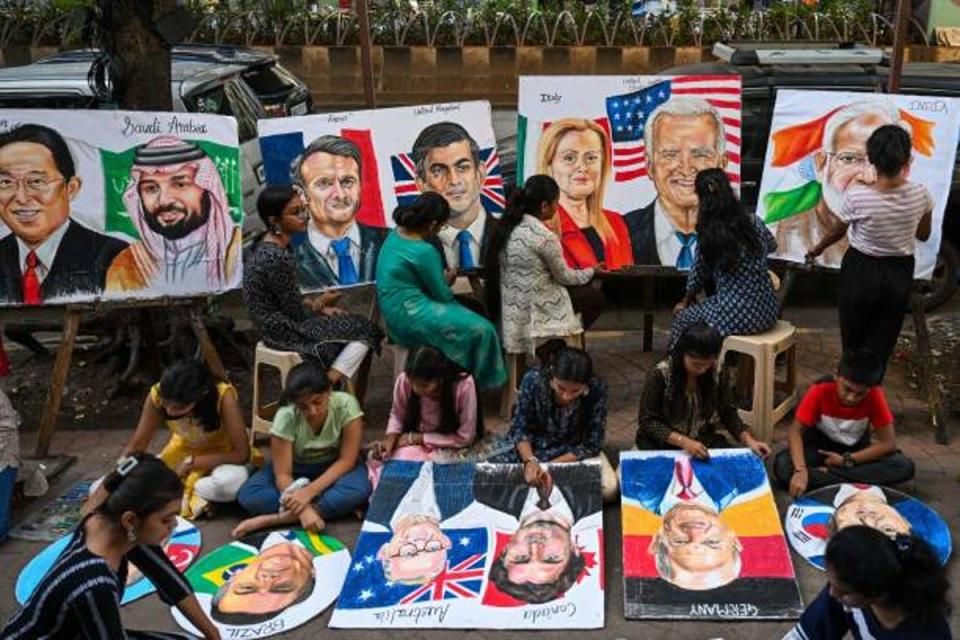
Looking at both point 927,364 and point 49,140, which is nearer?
point 927,364

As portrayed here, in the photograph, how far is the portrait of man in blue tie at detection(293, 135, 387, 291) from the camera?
5672 millimetres

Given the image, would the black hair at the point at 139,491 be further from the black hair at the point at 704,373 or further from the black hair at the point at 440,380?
the black hair at the point at 704,373

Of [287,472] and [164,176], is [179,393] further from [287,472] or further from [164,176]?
[164,176]

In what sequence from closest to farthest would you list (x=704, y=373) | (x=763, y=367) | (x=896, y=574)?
1. (x=896, y=574)
2. (x=704, y=373)
3. (x=763, y=367)

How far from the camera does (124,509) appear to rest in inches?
115

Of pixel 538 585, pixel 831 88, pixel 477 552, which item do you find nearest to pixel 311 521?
pixel 477 552

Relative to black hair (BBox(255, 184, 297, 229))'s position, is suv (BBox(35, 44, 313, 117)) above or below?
above

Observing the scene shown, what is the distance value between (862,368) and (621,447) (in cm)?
140

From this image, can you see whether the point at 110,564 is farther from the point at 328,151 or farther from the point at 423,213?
the point at 328,151

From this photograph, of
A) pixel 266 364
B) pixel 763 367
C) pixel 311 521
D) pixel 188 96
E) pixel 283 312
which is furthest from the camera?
pixel 188 96

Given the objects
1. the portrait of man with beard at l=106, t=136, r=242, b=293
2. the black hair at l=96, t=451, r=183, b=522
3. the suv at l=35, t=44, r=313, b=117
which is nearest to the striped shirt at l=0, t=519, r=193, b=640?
the black hair at l=96, t=451, r=183, b=522

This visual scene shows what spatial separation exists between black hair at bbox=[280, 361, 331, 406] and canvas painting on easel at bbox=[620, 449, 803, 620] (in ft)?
4.38

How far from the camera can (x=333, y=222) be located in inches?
224

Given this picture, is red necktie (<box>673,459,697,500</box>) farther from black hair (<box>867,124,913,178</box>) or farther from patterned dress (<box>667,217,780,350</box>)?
black hair (<box>867,124,913,178</box>)
